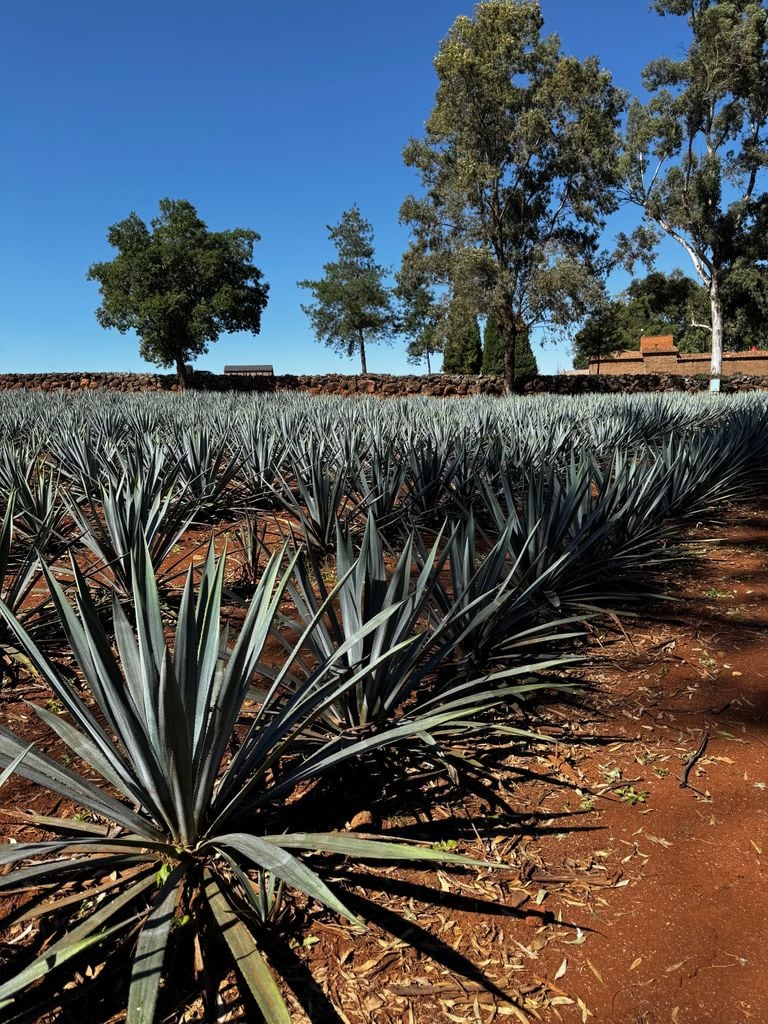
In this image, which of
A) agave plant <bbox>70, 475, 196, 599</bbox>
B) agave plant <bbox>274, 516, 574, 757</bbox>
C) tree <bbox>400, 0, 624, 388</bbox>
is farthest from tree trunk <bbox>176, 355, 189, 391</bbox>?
agave plant <bbox>274, 516, 574, 757</bbox>

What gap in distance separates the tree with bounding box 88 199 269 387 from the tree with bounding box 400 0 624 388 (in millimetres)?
11376

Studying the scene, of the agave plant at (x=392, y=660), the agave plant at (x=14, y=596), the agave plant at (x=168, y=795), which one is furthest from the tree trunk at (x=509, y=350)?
the agave plant at (x=168, y=795)

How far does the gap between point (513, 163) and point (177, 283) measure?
16648 mm

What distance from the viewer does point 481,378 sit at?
2406cm

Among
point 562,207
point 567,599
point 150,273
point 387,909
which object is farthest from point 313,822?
point 150,273

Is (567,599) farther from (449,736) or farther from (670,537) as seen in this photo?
(670,537)

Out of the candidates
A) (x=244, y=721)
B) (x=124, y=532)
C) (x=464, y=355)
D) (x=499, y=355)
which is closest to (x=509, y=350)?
(x=499, y=355)

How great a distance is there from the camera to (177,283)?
3086 centimetres

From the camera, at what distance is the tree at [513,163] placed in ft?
69.7

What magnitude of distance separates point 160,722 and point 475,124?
81.0 feet

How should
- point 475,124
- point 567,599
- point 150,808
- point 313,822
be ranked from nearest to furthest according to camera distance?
point 150,808 → point 313,822 → point 567,599 → point 475,124

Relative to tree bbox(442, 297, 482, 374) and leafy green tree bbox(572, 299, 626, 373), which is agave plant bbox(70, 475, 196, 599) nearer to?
leafy green tree bbox(572, 299, 626, 373)

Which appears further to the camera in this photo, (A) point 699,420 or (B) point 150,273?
(B) point 150,273

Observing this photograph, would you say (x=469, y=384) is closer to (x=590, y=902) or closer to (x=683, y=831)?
(x=683, y=831)
